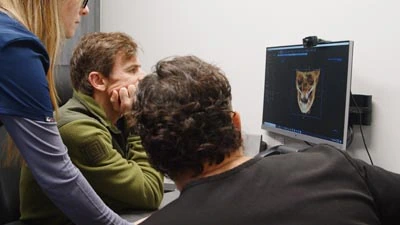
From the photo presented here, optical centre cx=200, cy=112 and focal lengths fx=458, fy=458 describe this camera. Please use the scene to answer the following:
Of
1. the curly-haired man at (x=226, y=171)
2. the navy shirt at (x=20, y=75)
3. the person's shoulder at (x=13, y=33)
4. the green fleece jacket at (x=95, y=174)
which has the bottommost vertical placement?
the green fleece jacket at (x=95, y=174)

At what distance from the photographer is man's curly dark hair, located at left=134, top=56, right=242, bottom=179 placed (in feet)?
2.59

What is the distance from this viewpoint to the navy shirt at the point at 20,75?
32.9 inches

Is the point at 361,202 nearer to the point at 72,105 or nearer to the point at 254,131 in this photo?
the point at 72,105

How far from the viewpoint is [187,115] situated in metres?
0.78

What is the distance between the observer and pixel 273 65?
2.36 m

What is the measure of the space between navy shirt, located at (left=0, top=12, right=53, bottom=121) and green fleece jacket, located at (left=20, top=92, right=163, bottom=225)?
35 cm

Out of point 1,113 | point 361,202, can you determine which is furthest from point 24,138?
point 361,202

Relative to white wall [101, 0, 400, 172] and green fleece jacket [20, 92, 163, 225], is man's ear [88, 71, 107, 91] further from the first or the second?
white wall [101, 0, 400, 172]

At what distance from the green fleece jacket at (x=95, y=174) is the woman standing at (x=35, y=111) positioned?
0.26 meters

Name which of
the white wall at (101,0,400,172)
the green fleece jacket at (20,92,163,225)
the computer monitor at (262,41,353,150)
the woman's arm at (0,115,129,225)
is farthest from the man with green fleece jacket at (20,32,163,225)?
the computer monitor at (262,41,353,150)

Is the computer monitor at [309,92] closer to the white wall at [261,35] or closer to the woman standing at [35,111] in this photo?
the white wall at [261,35]

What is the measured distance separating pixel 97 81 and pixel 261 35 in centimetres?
131

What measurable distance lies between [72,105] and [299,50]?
1.18 metres

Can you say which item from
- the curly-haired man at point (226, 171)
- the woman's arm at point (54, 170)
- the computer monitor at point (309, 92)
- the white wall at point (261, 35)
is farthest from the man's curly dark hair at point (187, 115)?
the computer monitor at point (309, 92)
